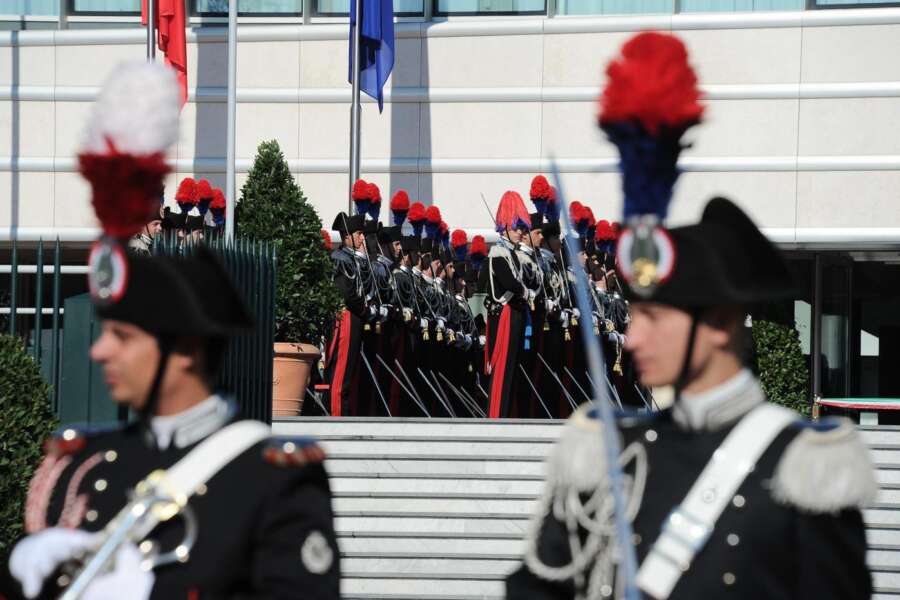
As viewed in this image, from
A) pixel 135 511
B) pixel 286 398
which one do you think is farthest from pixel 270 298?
pixel 135 511

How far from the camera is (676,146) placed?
354cm

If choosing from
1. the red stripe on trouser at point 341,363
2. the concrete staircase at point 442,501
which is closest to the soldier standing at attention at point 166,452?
the concrete staircase at point 442,501

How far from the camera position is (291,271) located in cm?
1407

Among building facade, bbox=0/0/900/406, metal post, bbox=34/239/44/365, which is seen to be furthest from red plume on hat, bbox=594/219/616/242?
metal post, bbox=34/239/44/365

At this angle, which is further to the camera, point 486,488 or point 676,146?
point 486,488

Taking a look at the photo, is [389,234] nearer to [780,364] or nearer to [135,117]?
[780,364]

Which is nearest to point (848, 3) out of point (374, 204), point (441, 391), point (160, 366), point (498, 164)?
point (498, 164)

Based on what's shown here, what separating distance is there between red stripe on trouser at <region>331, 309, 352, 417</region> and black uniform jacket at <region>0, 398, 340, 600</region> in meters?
11.4

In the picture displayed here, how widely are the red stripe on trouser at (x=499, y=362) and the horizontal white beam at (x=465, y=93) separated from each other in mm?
7901

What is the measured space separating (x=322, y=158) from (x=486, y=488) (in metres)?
13.6

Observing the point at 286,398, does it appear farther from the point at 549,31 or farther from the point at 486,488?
the point at 549,31

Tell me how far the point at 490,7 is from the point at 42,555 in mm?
21445

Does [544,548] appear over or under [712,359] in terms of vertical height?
under

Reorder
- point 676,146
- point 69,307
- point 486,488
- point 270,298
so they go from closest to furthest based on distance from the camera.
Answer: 1. point 676,146
2. point 69,307
3. point 270,298
4. point 486,488
